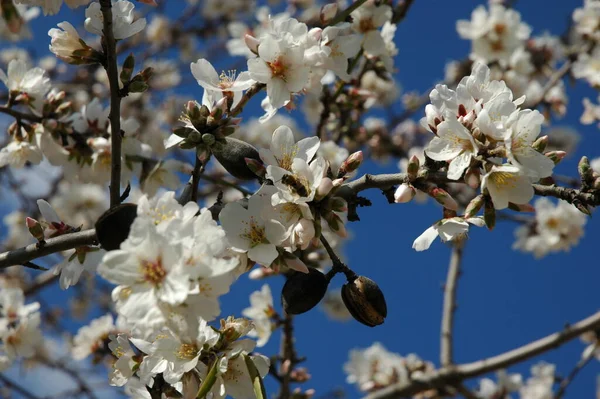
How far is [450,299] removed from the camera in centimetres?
392

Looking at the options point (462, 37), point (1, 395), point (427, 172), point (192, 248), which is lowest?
point (1, 395)

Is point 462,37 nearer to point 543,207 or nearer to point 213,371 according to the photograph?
point 543,207

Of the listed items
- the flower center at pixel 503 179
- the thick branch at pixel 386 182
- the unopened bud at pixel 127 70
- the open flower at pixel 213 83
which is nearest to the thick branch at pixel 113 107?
the unopened bud at pixel 127 70

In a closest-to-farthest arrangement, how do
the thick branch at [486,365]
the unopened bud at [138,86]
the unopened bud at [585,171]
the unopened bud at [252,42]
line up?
the unopened bud at [585,171] < the unopened bud at [138,86] < the unopened bud at [252,42] < the thick branch at [486,365]

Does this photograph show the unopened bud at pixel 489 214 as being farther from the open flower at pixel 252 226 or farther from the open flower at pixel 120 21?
the open flower at pixel 120 21

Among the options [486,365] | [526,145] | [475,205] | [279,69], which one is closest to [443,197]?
[475,205]

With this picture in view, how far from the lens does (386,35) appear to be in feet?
9.14

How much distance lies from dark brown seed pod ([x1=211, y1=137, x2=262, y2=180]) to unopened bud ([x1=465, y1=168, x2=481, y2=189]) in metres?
0.55

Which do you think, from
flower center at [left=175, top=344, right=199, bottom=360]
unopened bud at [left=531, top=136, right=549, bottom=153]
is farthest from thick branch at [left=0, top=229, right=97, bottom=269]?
unopened bud at [left=531, top=136, right=549, bottom=153]

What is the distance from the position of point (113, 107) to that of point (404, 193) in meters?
0.79

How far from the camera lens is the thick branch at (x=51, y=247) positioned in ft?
4.57

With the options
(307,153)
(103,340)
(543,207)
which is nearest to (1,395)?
(103,340)

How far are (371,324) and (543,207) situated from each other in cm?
326

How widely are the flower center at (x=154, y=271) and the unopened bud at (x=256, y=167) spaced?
406mm
